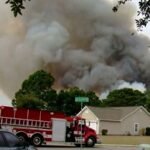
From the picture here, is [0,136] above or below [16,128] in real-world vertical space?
below

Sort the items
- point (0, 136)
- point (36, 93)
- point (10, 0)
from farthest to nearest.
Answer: point (36, 93) < point (0, 136) < point (10, 0)

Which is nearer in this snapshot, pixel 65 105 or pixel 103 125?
pixel 103 125

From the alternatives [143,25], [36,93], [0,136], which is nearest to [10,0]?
[143,25]

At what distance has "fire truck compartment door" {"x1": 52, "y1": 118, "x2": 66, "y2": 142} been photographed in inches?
1583

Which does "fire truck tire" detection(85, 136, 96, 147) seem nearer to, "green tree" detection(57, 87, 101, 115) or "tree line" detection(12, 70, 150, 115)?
"tree line" detection(12, 70, 150, 115)

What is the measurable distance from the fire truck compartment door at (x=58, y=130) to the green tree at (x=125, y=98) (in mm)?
73616

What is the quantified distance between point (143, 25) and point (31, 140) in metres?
28.4

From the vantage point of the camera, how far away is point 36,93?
329 ft

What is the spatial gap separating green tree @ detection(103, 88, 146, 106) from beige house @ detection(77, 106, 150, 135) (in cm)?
2692

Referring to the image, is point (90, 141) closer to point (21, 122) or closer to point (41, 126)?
point (41, 126)

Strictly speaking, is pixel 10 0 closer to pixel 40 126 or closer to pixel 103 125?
pixel 40 126

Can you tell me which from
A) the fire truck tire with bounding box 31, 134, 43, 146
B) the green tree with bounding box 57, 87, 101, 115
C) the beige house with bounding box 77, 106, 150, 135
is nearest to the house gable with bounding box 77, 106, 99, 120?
the beige house with bounding box 77, 106, 150, 135

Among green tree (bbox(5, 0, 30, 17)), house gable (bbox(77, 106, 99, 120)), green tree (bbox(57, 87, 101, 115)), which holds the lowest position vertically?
green tree (bbox(5, 0, 30, 17))

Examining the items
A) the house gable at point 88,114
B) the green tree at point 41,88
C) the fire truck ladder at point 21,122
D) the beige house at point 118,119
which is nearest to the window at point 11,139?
the fire truck ladder at point 21,122
